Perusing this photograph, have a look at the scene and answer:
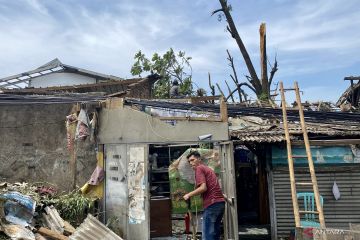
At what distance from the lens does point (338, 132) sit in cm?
927

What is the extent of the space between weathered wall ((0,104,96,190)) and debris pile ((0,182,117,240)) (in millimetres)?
451

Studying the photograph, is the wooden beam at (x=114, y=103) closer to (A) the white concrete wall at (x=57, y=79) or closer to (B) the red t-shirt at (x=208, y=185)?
(B) the red t-shirt at (x=208, y=185)

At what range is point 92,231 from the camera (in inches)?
328

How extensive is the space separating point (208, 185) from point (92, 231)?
3291 mm

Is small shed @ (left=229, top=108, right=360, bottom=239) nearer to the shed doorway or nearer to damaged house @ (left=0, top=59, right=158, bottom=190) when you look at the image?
the shed doorway

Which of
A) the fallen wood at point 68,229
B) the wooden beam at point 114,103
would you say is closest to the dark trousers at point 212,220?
the fallen wood at point 68,229

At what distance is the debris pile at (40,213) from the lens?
313 inches

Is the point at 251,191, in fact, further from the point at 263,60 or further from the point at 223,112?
the point at 223,112

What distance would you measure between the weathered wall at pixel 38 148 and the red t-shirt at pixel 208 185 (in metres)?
4.04

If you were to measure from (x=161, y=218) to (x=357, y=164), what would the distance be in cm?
507

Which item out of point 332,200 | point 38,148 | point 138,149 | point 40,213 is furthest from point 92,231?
point 332,200

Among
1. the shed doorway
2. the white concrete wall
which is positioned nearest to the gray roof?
the white concrete wall

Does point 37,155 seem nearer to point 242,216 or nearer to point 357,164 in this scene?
point 242,216

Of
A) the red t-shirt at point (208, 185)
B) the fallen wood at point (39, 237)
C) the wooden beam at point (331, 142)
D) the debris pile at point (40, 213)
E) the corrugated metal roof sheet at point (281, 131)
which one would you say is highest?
the corrugated metal roof sheet at point (281, 131)
